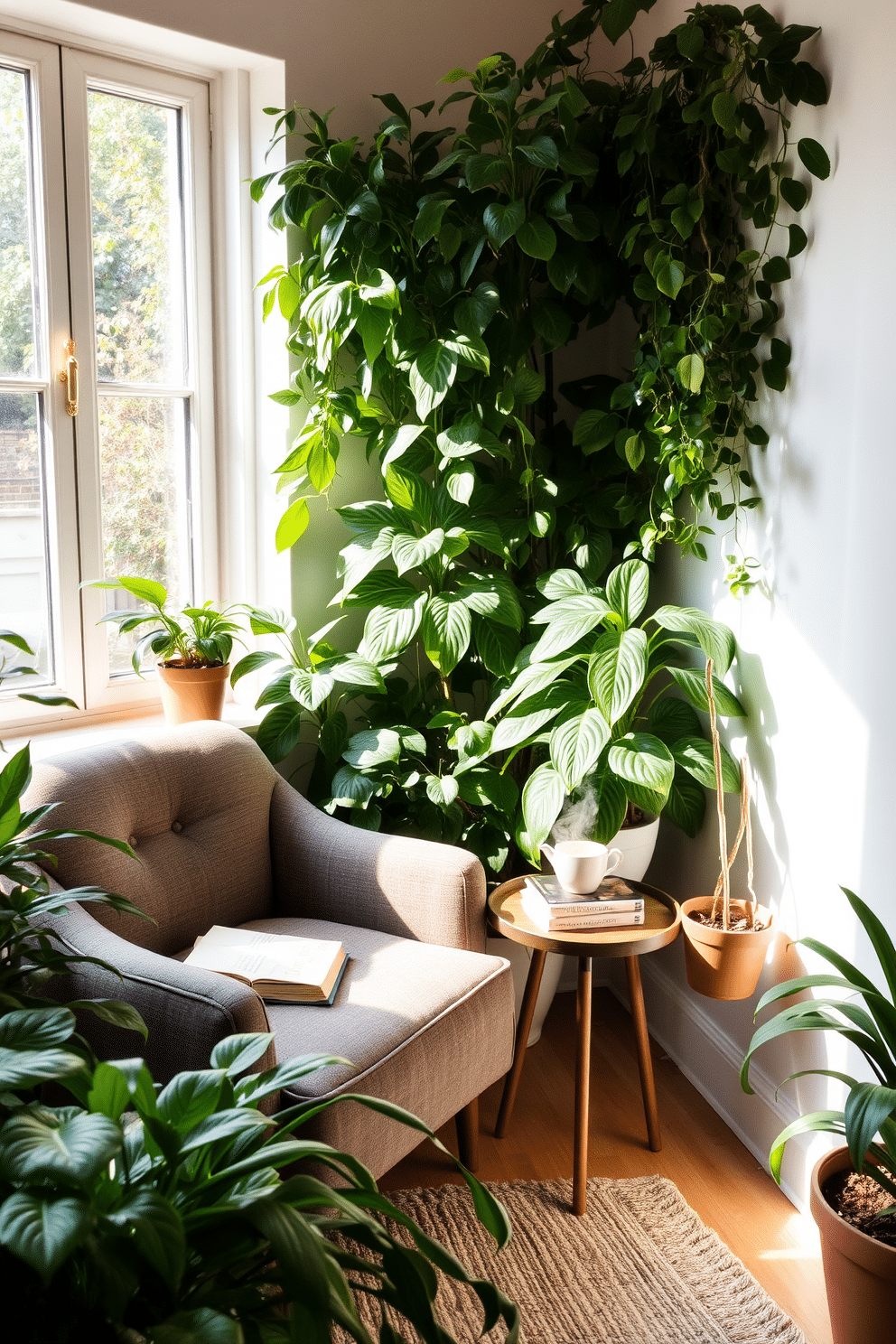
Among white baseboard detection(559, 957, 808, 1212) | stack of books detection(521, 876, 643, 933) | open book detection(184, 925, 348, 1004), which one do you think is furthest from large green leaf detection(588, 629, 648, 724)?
white baseboard detection(559, 957, 808, 1212)

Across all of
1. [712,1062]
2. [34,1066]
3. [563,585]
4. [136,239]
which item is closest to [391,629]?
[563,585]

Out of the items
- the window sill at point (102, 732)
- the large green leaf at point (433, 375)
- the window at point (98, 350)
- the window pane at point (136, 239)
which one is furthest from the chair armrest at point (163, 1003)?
the window pane at point (136, 239)

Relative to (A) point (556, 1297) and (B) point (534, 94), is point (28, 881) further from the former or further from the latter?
(B) point (534, 94)

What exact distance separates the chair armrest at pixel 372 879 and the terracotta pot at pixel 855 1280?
756 mm

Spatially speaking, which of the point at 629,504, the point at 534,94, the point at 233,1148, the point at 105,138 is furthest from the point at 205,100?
the point at 233,1148

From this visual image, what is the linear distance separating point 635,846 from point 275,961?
32.0 inches

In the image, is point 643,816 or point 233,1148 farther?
point 643,816

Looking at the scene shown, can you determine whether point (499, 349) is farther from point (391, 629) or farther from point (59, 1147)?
point (59, 1147)

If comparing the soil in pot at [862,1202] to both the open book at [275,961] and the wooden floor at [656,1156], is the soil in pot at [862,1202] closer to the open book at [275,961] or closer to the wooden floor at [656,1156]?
the wooden floor at [656,1156]

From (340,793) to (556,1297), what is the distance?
39.3 inches

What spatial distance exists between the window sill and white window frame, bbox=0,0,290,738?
0.6 inches

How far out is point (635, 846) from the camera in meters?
2.34

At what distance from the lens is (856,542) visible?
1882 mm

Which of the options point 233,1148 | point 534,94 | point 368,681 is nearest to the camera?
point 233,1148
